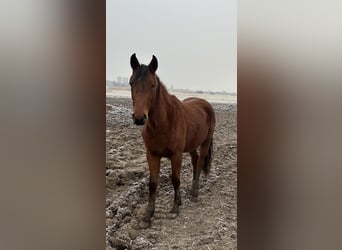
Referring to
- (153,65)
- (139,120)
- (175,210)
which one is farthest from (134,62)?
(175,210)

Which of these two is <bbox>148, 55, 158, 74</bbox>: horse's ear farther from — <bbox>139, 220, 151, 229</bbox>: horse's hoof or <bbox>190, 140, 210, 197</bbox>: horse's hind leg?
<bbox>139, 220, 151, 229</bbox>: horse's hoof

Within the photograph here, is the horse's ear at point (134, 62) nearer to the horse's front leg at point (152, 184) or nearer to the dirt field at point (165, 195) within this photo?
the dirt field at point (165, 195)

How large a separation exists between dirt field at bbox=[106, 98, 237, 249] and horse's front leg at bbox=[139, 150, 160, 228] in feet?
0.05

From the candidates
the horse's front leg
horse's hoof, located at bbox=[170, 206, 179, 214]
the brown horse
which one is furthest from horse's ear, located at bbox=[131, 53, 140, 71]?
horse's hoof, located at bbox=[170, 206, 179, 214]

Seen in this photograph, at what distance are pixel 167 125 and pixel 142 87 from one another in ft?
0.52

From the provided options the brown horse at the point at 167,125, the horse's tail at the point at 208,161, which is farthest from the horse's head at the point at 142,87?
the horse's tail at the point at 208,161

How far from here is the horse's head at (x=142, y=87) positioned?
4.19 ft

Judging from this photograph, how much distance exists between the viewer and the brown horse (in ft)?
4.21
